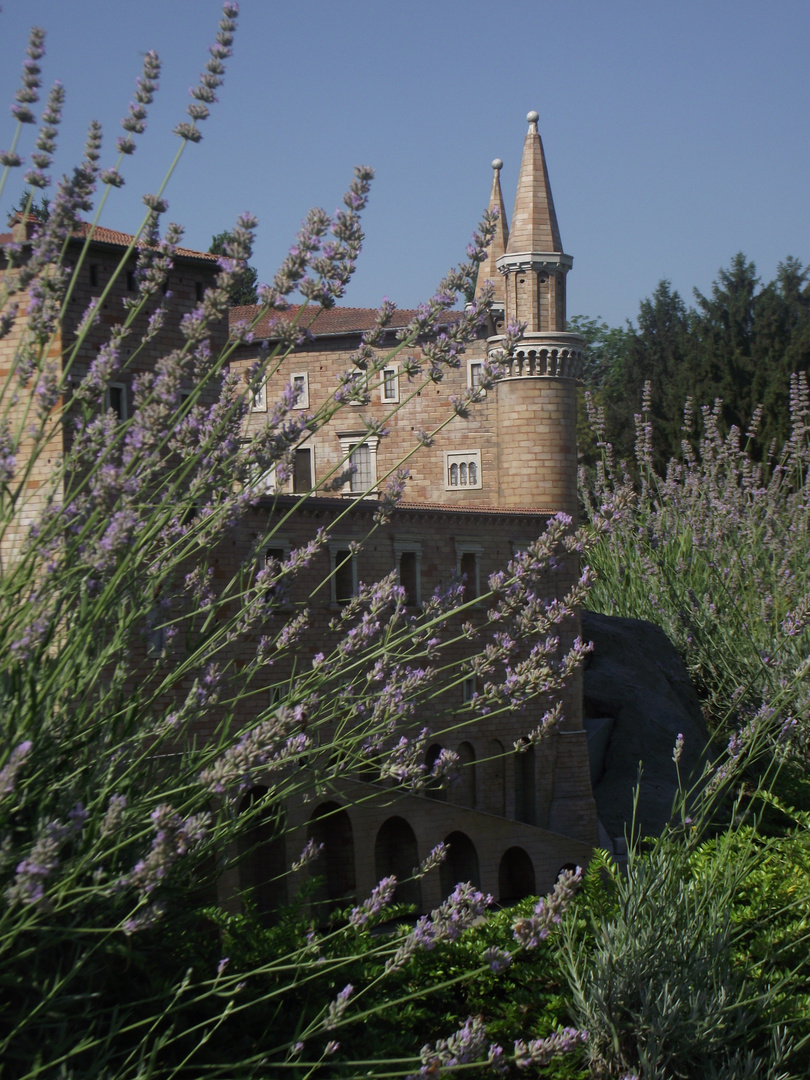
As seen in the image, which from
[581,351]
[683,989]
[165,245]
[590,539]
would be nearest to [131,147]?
[165,245]

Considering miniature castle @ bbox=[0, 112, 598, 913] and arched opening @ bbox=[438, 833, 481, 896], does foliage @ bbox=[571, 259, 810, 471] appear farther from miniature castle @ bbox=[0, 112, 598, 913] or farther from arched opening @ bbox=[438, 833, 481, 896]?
arched opening @ bbox=[438, 833, 481, 896]

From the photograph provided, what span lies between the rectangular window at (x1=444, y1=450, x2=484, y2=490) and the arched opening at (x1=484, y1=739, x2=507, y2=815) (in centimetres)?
1621

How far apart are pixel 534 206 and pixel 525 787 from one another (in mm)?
10533

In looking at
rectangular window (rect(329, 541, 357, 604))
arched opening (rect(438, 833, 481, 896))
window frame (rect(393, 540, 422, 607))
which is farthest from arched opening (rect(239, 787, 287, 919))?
window frame (rect(393, 540, 422, 607))

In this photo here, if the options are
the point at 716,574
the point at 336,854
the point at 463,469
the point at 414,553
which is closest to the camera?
the point at 336,854

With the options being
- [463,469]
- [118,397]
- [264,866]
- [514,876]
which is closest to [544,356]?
[514,876]

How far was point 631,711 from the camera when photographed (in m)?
23.1

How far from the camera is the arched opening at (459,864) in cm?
1827

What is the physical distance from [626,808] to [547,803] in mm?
1536

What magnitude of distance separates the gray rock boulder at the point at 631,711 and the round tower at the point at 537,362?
119 inches

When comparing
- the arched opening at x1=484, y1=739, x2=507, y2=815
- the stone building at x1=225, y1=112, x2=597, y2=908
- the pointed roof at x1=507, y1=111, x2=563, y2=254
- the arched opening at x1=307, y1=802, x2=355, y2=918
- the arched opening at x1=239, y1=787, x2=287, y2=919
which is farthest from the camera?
the pointed roof at x1=507, y1=111, x2=563, y2=254

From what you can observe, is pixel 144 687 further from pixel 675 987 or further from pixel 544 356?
pixel 544 356

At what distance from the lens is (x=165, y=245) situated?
17.6 ft

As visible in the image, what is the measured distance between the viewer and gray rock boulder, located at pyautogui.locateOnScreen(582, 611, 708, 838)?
21.9 meters
